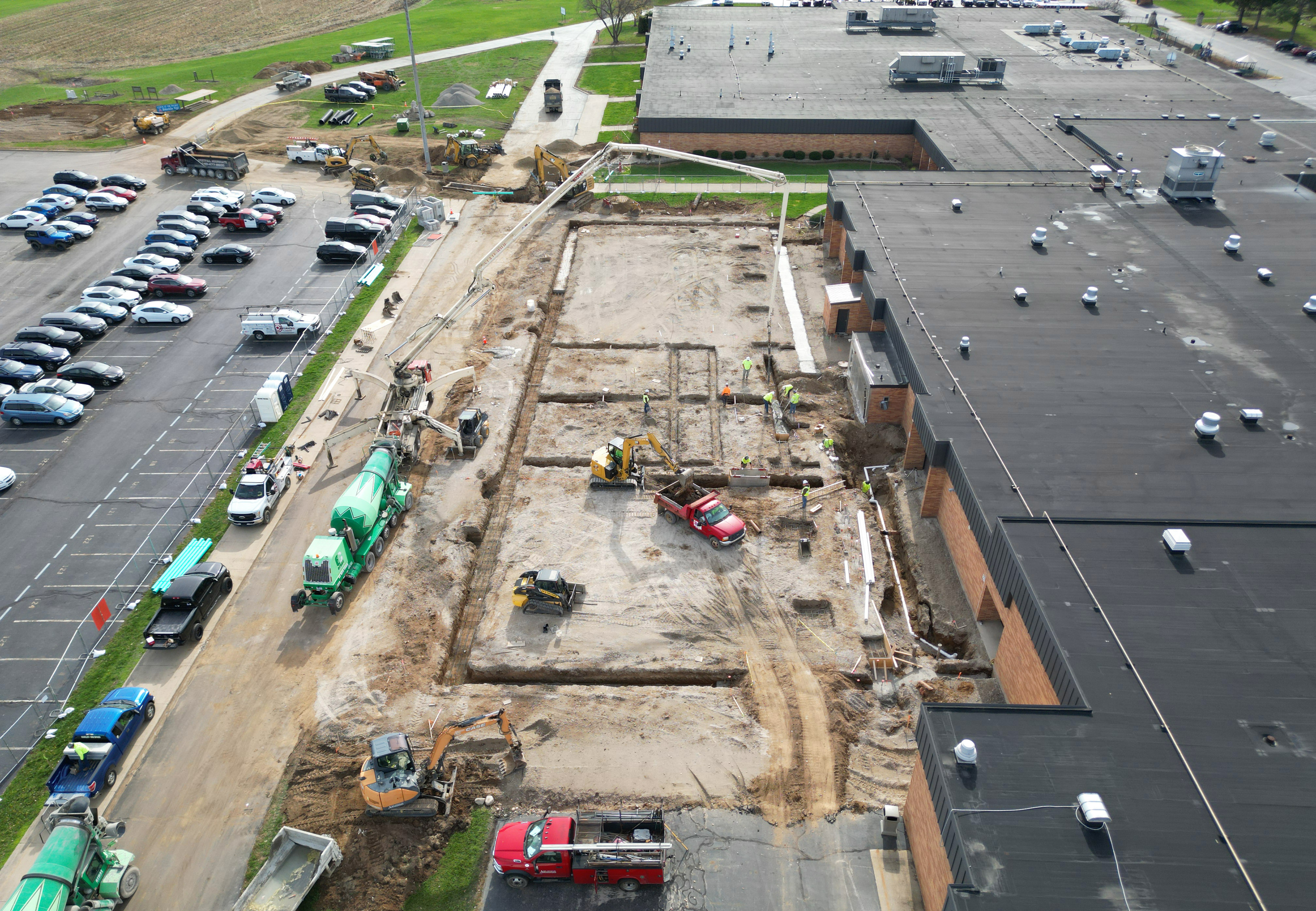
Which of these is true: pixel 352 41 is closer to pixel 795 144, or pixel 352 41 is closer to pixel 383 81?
pixel 383 81

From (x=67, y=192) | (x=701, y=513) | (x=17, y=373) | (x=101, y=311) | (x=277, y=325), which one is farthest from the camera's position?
(x=67, y=192)

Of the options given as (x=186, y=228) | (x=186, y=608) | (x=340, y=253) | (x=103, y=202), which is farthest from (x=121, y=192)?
(x=186, y=608)

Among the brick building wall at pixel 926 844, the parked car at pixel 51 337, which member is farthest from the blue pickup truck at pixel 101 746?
the parked car at pixel 51 337

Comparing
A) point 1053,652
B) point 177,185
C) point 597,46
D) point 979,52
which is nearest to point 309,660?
point 1053,652

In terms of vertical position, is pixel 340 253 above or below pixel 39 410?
above

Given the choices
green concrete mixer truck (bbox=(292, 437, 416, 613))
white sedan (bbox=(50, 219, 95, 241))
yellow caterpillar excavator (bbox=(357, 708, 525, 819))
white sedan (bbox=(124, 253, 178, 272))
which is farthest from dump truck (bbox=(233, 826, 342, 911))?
white sedan (bbox=(50, 219, 95, 241))

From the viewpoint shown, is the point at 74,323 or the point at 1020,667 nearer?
the point at 1020,667

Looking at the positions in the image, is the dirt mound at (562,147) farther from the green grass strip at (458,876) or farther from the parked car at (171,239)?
the green grass strip at (458,876)
